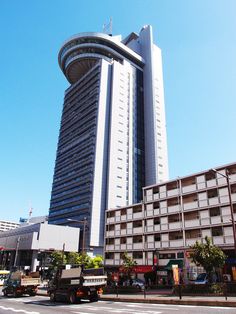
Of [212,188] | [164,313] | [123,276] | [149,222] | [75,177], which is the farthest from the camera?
[75,177]

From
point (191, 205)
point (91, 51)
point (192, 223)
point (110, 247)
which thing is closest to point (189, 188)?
point (191, 205)

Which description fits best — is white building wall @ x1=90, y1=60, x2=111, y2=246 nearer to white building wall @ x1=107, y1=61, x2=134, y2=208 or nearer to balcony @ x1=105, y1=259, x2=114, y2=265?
white building wall @ x1=107, y1=61, x2=134, y2=208

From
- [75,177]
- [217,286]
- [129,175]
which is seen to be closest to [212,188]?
[217,286]

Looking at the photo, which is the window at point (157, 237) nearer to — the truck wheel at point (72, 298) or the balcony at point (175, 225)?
the balcony at point (175, 225)

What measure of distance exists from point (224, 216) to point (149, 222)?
1531 centimetres

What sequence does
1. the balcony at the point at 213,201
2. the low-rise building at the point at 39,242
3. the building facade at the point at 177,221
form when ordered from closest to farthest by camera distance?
the building facade at the point at 177,221
the balcony at the point at 213,201
the low-rise building at the point at 39,242

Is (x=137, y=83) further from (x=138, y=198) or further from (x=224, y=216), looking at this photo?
(x=224, y=216)

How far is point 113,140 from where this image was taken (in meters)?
99.2

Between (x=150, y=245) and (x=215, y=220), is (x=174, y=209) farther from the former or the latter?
(x=150, y=245)

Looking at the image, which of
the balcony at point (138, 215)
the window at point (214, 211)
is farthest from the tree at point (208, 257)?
the balcony at point (138, 215)

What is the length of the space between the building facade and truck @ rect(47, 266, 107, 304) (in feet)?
71.6

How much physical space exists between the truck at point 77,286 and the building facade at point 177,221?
21.8 metres

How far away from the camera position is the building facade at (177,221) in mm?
40344

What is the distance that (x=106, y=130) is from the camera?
101062 millimetres
